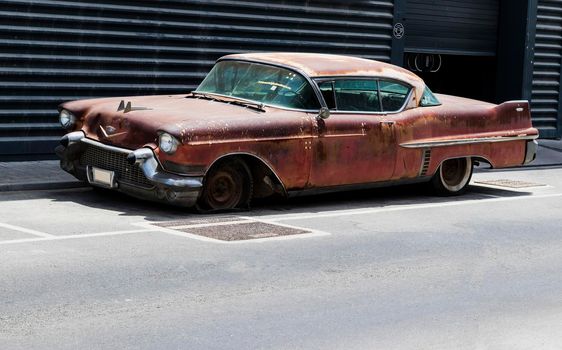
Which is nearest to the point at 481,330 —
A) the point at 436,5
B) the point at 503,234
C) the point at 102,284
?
the point at 102,284

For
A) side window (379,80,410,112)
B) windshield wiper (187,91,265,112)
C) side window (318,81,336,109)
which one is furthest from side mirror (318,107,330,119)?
side window (379,80,410,112)

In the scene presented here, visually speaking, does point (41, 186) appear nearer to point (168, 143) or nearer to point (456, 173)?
point (168, 143)

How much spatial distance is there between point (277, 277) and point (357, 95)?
4.36 meters

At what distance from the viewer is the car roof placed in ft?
38.0

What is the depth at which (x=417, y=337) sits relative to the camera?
6449mm

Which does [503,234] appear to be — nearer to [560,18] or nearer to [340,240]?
[340,240]

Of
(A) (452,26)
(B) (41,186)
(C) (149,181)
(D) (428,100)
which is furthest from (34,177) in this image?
(A) (452,26)

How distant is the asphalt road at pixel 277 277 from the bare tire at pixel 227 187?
19cm

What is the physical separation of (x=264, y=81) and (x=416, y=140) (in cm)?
189

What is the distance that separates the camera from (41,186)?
1174 cm

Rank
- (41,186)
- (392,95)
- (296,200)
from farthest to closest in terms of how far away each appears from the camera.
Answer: (392,95) < (296,200) < (41,186)

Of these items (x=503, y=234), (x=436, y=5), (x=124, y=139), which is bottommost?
(x=503, y=234)

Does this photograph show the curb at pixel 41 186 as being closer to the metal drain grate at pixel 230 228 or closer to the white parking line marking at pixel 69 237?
the metal drain grate at pixel 230 228

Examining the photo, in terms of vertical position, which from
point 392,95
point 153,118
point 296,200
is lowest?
point 296,200
